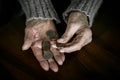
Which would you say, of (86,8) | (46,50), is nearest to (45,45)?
(46,50)

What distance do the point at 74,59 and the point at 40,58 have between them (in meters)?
0.14

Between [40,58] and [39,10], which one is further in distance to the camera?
[39,10]

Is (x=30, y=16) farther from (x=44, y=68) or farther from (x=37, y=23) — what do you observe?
(x=44, y=68)

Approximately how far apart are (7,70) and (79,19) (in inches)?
14.0

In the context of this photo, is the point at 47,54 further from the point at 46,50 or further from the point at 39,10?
the point at 39,10

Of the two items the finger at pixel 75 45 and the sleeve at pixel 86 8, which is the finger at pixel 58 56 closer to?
the finger at pixel 75 45

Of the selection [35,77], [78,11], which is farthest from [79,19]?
[35,77]

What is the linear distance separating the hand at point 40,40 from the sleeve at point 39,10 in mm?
23

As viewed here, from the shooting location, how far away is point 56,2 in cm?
124

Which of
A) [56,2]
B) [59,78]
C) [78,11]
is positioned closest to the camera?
[59,78]

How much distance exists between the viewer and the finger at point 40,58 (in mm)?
955

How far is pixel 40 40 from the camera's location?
1044 millimetres

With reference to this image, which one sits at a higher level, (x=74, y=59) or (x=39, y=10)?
(x=39, y=10)

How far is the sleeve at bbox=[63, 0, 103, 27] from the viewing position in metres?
1.05
